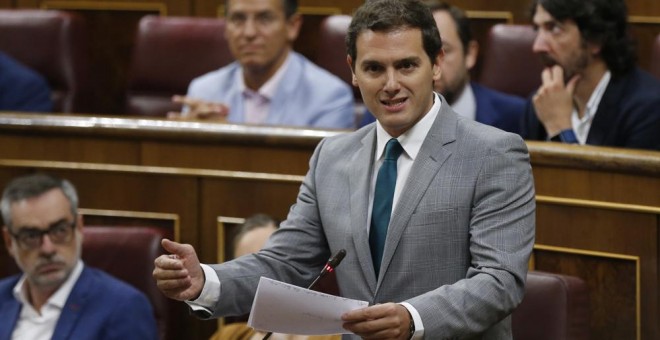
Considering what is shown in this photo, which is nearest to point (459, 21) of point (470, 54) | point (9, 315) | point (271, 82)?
point (470, 54)

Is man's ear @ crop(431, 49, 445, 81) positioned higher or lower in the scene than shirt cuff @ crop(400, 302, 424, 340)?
higher

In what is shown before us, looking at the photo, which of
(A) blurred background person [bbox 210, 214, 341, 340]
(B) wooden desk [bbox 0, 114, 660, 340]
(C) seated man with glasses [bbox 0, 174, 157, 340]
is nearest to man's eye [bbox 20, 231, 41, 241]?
(C) seated man with glasses [bbox 0, 174, 157, 340]

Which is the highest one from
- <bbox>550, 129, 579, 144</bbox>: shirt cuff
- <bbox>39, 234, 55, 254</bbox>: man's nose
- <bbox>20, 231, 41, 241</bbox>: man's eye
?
<bbox>550, 129, 579, 144</bbox>: shirt cuff

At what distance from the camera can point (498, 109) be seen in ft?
5.81

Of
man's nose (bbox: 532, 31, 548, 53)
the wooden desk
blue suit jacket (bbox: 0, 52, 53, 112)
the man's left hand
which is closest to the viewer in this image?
the man's left hand

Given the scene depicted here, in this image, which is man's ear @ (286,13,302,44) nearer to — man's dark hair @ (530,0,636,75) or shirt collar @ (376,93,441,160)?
man's dark hair @ (530,0,636,75)

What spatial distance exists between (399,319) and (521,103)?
0.96 m

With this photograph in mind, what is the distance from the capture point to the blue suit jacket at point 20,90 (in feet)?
6.77

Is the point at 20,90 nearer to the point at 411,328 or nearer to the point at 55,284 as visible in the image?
the point at 55,284

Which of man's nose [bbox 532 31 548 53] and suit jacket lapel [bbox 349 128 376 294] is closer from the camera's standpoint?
suit jacket lapel [bbox 349 128 376 294]

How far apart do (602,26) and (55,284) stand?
0.82m

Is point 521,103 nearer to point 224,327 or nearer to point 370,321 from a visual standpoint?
point 224,327

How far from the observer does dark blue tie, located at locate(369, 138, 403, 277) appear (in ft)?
3.24

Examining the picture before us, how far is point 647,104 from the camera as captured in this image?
1.59 m
